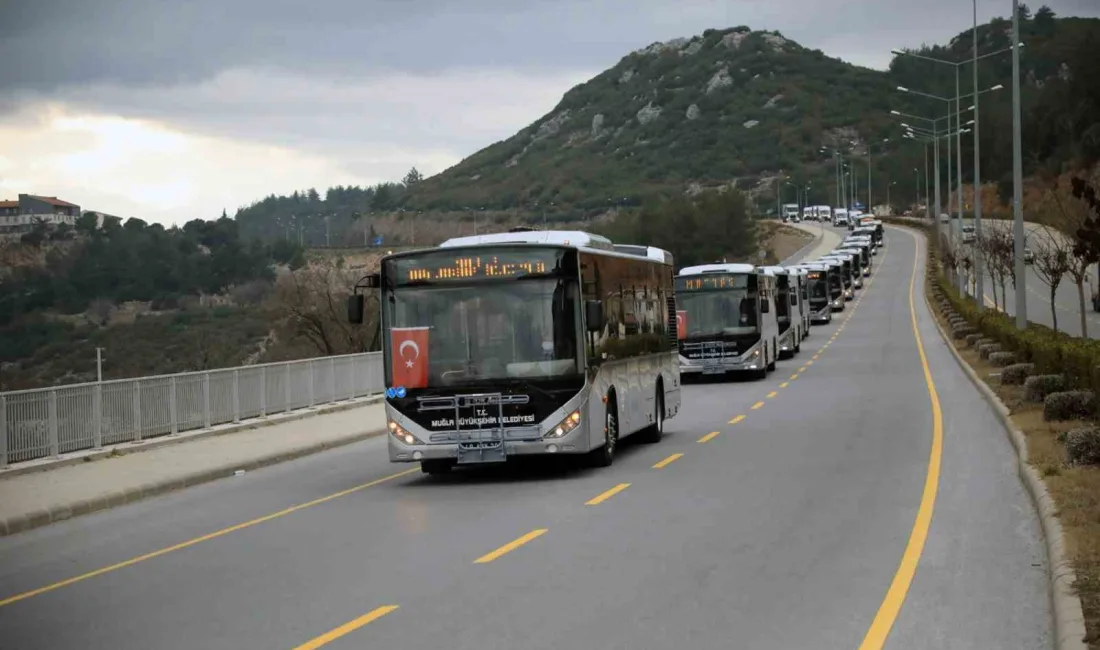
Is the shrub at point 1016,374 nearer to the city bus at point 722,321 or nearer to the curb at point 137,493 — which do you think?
the city bus at point 722,321

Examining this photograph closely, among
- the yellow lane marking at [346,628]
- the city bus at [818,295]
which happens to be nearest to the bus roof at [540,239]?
the yellow lane marking at [346,628]

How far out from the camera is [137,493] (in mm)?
19844

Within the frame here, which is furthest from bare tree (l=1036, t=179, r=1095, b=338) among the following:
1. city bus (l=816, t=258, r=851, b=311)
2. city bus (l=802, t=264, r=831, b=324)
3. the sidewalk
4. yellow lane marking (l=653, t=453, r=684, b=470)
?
city bus (l=816, t=258, r=851, b=311)

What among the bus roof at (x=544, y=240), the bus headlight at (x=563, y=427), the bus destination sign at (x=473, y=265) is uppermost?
the bus roof at (x=544, y=240)

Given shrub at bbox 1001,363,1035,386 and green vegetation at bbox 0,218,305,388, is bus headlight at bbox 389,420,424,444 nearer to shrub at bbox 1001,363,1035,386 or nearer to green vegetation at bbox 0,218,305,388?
shrub at bbox 1001,363,1035,386

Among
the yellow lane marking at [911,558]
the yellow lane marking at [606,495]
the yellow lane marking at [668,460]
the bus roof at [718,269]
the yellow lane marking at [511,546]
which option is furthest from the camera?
the bus roof at [718,269]

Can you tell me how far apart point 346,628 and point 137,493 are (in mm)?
10783

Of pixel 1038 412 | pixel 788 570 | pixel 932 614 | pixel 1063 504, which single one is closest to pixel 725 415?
pixel 1038 412

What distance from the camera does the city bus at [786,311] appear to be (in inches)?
1999

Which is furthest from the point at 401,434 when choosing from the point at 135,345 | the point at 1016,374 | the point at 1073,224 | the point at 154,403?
the point at 135,345

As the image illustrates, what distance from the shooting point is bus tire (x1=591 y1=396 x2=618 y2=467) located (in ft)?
67.9

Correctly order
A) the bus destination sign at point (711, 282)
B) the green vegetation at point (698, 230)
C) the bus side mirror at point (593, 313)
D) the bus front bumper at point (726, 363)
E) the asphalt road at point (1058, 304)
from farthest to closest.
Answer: the green vegetation at point (698, 230) → the asphalt road at point (1058, 304) → the bus destination sign at point (711, 282) → the bus front bumper at point (726, 363) → the bus side mirror at point (593, 313)

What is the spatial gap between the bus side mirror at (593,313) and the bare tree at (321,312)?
1622 inches

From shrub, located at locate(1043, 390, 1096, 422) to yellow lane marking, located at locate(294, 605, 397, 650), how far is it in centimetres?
1449
